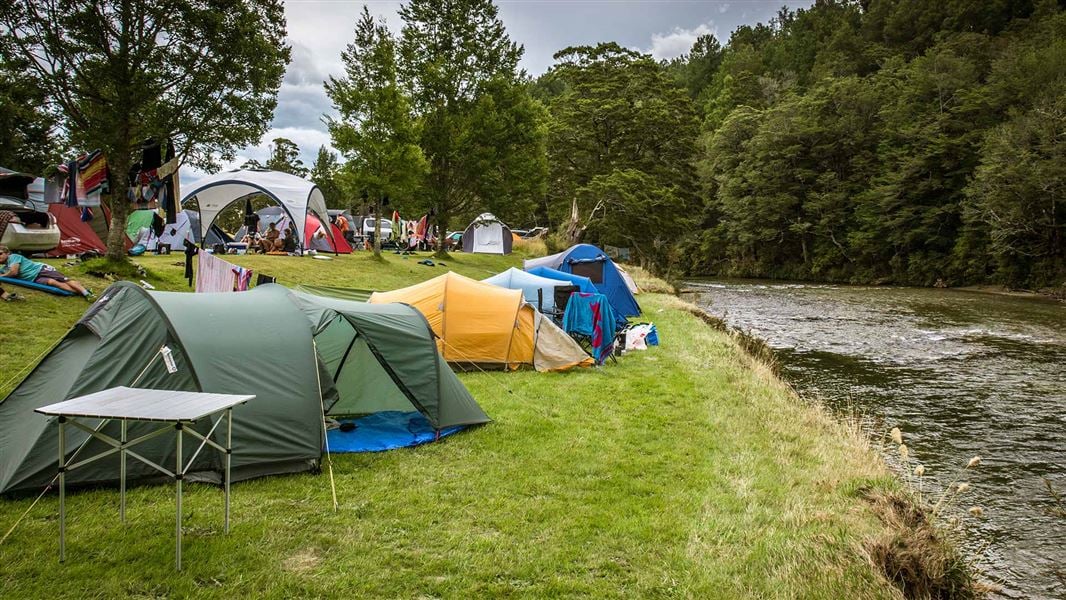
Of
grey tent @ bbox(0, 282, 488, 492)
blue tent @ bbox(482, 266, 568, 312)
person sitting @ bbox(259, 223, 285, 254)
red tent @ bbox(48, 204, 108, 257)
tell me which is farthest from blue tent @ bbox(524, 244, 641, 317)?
grey tent @ bbox(0, 282, 488, 492)

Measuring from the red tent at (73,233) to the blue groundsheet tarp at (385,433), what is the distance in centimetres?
1179

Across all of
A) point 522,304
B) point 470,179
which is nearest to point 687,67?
point 470,179

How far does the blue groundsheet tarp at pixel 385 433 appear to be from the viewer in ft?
22.7

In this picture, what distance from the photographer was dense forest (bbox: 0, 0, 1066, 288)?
74.7 ft

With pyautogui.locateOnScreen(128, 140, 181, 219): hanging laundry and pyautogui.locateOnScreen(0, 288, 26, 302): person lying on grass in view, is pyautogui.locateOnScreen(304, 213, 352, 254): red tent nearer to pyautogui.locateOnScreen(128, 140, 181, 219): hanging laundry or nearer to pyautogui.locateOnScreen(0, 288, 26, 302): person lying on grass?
pyautogui.locateOnScreen(128, 140, 181, 219): hanging laundry

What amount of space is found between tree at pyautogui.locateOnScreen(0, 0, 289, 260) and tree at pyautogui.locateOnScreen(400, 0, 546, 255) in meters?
14.3

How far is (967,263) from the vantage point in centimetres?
3519

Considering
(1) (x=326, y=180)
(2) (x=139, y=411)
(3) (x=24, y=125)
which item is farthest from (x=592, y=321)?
(1) (x=326, y=180)

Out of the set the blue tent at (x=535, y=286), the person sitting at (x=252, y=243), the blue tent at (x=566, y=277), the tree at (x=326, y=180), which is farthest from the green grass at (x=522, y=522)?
the tree at (x=326, y=180)

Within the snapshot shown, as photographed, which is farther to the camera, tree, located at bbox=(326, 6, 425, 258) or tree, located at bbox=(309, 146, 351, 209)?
tree, located at bbox=(309, 146, 351, 209)

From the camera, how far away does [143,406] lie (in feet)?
13.0

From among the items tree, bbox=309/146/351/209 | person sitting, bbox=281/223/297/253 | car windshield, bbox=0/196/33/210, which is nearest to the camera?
car windshield, bbox=0/196/33/210

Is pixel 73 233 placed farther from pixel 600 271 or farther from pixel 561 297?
pixel 600 271

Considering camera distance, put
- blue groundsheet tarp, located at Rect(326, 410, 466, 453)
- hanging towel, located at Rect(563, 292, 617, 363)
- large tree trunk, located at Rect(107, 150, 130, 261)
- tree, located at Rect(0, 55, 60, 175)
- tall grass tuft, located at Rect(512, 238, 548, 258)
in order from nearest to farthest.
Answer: blue groundsheet tarp, located at Rect(326, 410, 466, 453) → tree, located at Rect(0, 55, 60, 175) → hanging towel, located at Rect(563, 292, 617, 363) → large tree trunk, located at Rect(107, 150, 130, 261) → tall grass tuft, located at Rect(512, 238, 548, 258)
